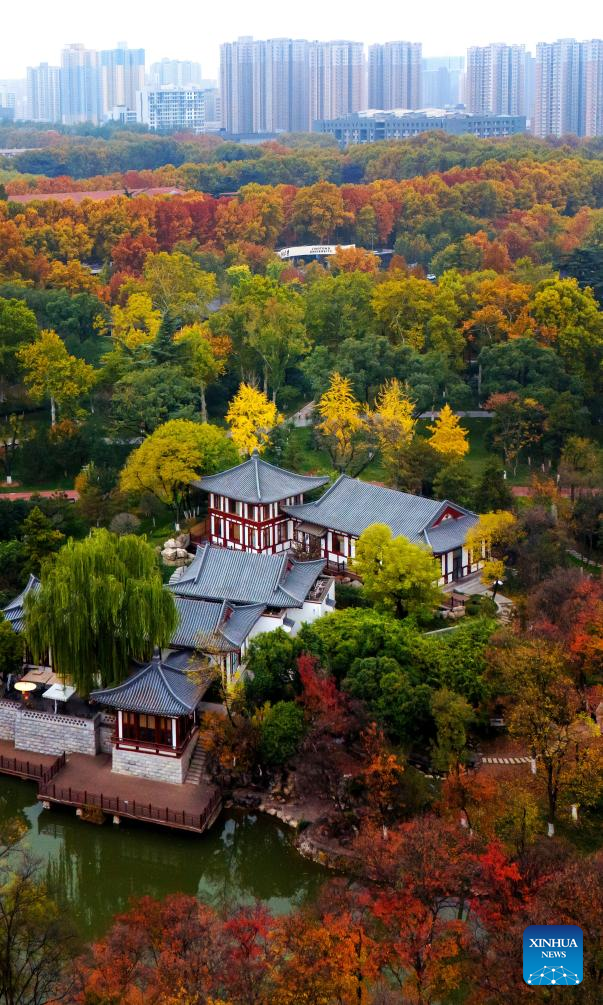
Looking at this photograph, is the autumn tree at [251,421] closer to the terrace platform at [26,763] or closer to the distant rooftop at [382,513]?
the distant rooftop at [382,513]

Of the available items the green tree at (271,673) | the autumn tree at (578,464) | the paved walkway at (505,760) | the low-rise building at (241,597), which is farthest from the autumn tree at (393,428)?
the paved walkway at (505,760)

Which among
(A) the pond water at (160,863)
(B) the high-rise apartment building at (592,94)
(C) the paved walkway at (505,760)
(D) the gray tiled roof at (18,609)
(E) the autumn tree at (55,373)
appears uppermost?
(B) the high-rise apartment building at (592,94)

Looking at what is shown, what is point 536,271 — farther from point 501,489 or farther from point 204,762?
point 204,762

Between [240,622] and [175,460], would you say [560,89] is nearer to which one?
[175,460]

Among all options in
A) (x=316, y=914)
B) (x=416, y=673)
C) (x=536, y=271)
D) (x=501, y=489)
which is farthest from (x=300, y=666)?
(x=536, y=271)

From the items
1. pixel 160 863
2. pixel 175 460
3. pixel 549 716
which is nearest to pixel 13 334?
pixel 175 460

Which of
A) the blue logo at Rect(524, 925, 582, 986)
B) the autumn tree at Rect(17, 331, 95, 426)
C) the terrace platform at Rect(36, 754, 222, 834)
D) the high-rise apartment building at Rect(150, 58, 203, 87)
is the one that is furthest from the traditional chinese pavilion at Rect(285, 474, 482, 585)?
the high-rise apartment building at Rect(150, 58, 203, 87)

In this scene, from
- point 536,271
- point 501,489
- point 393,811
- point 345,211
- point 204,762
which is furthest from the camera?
point 345,211
